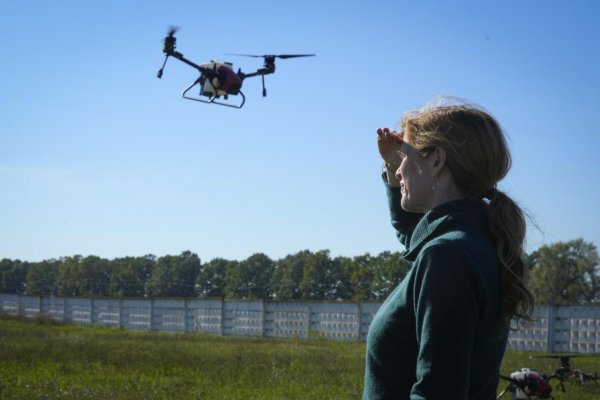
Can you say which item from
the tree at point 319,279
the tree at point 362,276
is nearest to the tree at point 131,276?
the tree at point 319,279

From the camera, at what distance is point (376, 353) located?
181 centimetres

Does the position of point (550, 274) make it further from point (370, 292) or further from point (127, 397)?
point (127, 397)

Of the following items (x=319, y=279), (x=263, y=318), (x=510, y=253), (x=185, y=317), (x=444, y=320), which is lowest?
(x=185, y=317)

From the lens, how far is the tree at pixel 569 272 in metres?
49.4

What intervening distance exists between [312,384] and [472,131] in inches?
398

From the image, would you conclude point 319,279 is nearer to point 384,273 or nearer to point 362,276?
point 362,276

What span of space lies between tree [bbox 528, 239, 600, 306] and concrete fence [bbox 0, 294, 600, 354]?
23.0 m

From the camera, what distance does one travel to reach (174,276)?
231ft

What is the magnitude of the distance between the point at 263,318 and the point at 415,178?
30.6 m

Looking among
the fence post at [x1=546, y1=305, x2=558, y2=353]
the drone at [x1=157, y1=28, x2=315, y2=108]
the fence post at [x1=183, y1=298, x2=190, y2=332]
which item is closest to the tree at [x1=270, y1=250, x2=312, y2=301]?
the fence post at [x1=183, y1=298, x2=190, y2=332]

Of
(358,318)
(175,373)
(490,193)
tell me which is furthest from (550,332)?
(490,193)

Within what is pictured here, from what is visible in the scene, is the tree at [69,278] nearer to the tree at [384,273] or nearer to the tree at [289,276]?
the tree at [289,276]

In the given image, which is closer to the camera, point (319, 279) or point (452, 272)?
point (452, 272)

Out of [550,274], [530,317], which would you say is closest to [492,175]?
[530,317]
